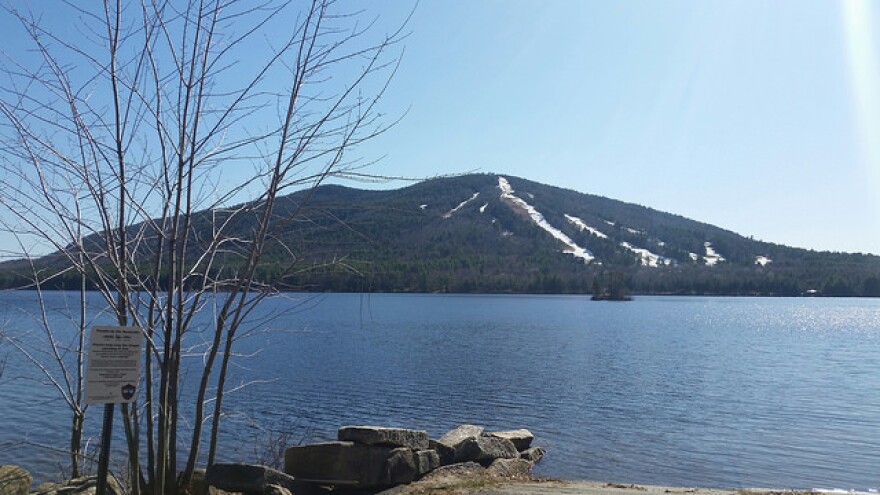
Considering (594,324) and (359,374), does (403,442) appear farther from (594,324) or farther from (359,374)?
(594,324)

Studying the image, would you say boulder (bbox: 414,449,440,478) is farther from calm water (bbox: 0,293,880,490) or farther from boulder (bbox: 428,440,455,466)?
calm water (bbox: 0,293,880,490)

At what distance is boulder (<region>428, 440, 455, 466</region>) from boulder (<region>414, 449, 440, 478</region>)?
1.47 feet

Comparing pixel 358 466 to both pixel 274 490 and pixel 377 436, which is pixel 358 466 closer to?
pixel 377 436

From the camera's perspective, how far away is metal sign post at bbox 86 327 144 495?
6.21m

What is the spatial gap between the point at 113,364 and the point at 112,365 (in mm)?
11

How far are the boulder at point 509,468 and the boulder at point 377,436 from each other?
2.11 m

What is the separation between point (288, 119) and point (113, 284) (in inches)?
97.3

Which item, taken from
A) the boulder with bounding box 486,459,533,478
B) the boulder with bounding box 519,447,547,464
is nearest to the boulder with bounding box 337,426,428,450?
the boulder with bounding box 486,459,533,478

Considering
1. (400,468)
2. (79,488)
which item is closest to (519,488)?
(400,468)

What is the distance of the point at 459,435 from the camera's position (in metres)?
16.2

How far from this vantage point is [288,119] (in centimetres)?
750

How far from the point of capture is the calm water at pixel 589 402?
59.3 feet

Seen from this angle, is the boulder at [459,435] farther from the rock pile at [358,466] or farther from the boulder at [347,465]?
the boulder at [347,465]

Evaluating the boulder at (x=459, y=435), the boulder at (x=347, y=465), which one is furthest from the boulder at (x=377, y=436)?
the boulder at (x=459, y=435)
